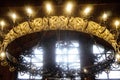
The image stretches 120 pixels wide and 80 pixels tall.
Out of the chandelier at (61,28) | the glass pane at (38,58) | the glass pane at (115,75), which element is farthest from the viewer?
the glass pane at (38,58)

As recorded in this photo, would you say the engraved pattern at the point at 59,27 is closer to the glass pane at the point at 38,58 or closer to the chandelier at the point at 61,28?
the chandelier at the point at 61,28

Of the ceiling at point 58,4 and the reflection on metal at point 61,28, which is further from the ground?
the ceiling at point 58,4

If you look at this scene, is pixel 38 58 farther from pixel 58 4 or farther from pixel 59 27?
pixel 59 27

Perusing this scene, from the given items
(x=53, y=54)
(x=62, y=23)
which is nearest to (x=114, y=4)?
(x=53, y=54)

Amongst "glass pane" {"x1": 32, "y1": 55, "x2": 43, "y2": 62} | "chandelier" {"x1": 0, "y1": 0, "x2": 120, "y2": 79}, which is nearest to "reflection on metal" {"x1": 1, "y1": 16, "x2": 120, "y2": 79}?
"chandelier" {"x1": 0, "y1": 0, "x2": 120, "y2": 79}

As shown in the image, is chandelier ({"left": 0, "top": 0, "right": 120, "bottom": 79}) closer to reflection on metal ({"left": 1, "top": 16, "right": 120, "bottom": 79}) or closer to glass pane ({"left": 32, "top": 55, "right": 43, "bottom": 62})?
reflection on metal ({"left": 1, "top": 16, "right": 120, "bottom": 79})

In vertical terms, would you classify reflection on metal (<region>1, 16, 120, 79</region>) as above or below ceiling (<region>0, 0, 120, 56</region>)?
below

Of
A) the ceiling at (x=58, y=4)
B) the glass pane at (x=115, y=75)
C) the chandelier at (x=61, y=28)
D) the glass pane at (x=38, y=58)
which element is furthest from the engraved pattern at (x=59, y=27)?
the glass pane at (x=115, y=75)

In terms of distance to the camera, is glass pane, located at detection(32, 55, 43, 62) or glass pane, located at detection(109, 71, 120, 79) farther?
glass pane, located at detection(32, 55, 43, 62)

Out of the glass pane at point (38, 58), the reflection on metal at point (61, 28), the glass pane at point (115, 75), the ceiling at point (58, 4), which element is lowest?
the glass pane at point (115, 75)

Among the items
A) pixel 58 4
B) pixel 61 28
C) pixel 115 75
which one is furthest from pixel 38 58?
pixel 61 28

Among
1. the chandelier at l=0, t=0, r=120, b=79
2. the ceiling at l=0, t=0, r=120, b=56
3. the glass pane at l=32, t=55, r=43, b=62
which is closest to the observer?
the chandelier at l=0, t=0, r=120, b=79

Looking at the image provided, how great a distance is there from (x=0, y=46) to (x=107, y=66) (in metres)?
1.70

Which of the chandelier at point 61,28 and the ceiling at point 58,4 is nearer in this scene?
the chandelier at point 61,28
